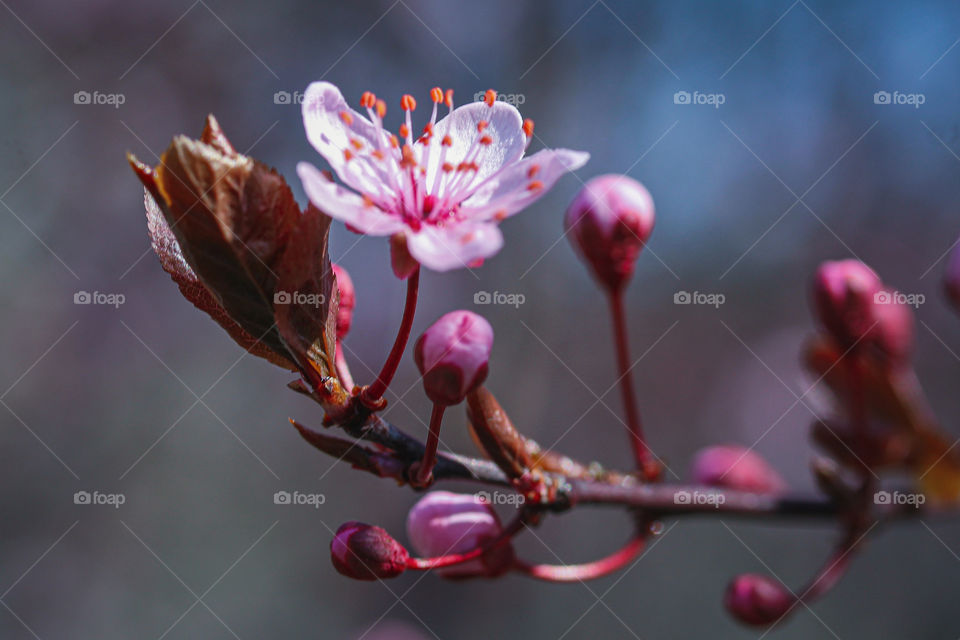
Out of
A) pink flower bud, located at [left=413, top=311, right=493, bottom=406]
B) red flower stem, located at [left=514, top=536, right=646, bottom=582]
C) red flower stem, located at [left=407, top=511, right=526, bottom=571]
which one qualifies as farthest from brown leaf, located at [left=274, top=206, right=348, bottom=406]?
red flower stem, located at [left=514, top=536, right=646, bottom=582]

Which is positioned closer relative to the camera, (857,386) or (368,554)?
(368,554)

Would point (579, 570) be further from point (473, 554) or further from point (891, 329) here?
point (891, 329)

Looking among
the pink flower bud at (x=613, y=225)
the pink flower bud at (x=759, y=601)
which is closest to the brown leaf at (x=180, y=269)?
the pink flower bud at (x=613, y=225)

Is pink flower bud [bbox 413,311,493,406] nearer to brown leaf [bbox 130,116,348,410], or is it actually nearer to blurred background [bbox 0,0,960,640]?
brown leaf [bbox 130,116,348,410]

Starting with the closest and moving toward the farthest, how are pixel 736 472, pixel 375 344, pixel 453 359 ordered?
pixel 453 359
pixel 736 472
pixel 375 344

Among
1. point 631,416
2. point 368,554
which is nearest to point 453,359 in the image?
point 368,554

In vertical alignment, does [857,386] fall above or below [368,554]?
above
